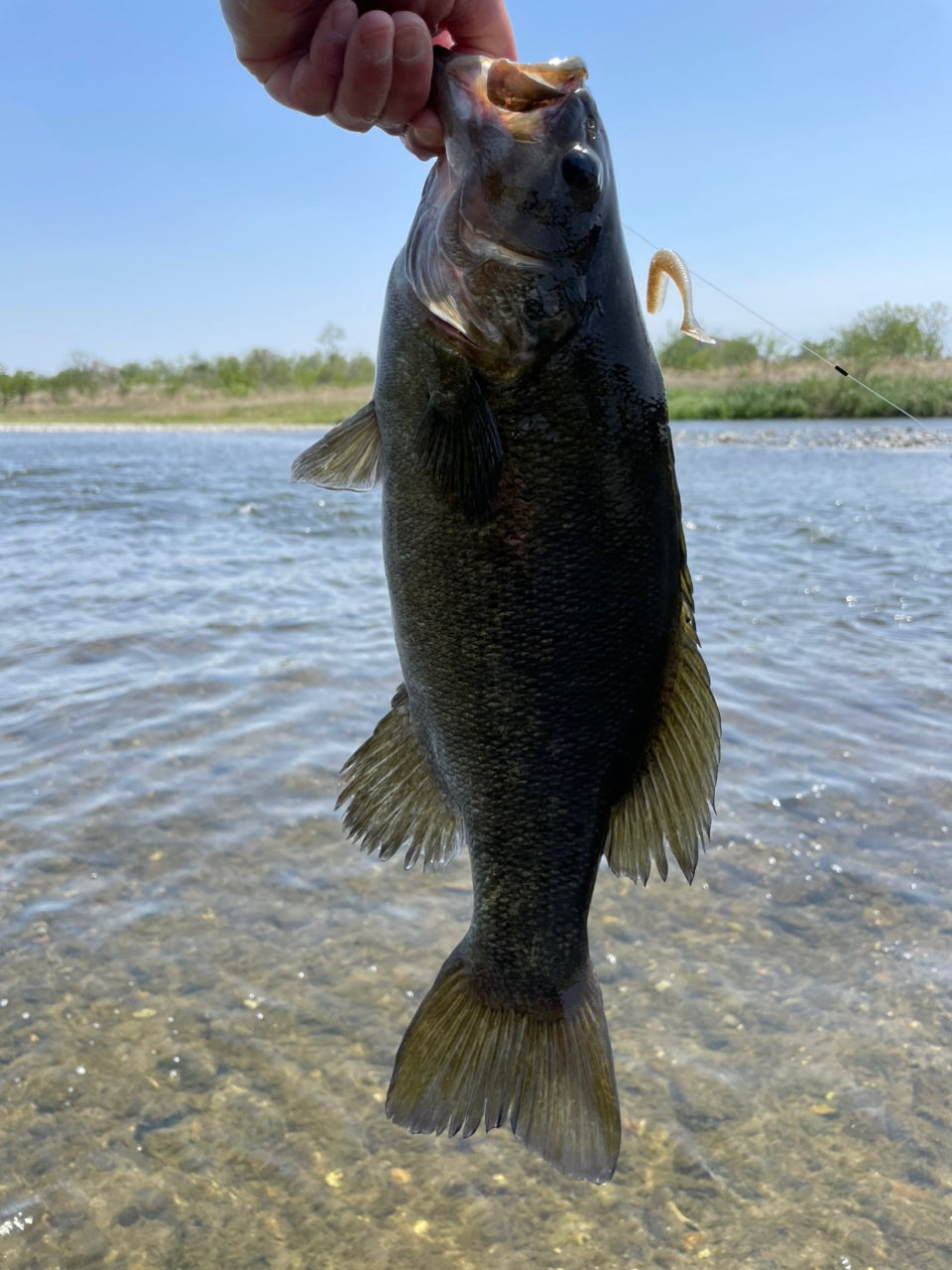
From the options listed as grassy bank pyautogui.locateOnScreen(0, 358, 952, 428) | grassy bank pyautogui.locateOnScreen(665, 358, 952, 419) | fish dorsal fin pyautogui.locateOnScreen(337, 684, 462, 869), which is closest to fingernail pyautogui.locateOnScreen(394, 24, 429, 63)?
fish dorsal fin pyautogui.locateOnScreen(337, 684, 462, 869)

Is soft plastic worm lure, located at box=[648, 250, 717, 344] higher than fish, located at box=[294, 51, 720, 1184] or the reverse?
higher

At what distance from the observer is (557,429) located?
1.79 m

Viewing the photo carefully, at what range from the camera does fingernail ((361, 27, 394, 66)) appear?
1900mm

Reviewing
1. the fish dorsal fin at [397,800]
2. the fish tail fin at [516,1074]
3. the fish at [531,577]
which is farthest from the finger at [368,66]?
the fish tail fin at [516,1074]

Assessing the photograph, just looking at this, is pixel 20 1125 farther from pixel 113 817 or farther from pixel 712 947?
pixel 712 947

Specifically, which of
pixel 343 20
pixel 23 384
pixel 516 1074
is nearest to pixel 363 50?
pixel 343 20

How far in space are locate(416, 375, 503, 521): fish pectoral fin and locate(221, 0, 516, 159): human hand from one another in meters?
0.67

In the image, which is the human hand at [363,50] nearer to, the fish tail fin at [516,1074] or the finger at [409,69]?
the finger at [409,69]

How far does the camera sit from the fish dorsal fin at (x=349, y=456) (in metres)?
2.14

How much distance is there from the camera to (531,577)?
1830 mm

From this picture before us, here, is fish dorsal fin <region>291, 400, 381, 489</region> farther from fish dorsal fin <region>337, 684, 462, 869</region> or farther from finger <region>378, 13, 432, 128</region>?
finger <region>378, 13, 432, 128</region>

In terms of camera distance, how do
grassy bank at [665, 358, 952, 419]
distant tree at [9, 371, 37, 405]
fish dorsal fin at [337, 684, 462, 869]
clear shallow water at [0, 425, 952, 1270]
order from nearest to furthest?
fish dorsal fin at [337, 684, 462, 869] < clear shallow water at [0, 425, 952, 1270] < grassy bank at [665, 358, 952, 419] < distant tree at [9, 371, 37, 405]

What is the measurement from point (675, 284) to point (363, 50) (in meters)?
0.81

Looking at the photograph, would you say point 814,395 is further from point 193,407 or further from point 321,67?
point 321,67
